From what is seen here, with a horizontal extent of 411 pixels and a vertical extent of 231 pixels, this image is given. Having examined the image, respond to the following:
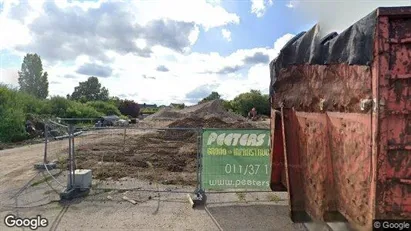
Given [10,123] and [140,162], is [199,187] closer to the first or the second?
[140,162]

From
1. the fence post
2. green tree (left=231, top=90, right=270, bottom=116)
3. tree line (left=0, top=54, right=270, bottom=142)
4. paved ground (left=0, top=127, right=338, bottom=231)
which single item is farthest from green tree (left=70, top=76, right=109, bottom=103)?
the fence post

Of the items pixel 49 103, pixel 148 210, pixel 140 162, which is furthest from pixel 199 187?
pixel 49 103

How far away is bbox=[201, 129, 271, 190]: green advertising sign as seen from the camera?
25.9ft

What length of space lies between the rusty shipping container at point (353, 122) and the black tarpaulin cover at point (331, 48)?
1 cm

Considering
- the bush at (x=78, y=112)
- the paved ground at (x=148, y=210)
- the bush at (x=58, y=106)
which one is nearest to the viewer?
the paved ground at (x=148, y=210)

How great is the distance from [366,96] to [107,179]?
8154mm

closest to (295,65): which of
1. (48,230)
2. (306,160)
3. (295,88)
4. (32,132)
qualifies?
(295,88)

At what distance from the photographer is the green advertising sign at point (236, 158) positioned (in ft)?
25.9

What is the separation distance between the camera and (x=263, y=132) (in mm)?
7934

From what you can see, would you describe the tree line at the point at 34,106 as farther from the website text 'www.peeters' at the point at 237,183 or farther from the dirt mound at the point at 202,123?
the website text 'www.peeters' at the point at 237,183

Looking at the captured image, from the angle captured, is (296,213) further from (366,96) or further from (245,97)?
(245,97)

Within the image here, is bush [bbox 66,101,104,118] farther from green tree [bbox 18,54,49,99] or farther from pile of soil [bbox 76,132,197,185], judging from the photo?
green tree [bbox 18,54,49,99]

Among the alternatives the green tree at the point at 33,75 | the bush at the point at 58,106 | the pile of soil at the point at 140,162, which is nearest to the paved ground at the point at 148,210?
the pile of soil at the point at 140,162

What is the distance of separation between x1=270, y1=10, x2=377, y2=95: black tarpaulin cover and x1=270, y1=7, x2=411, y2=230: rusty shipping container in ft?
0.04
